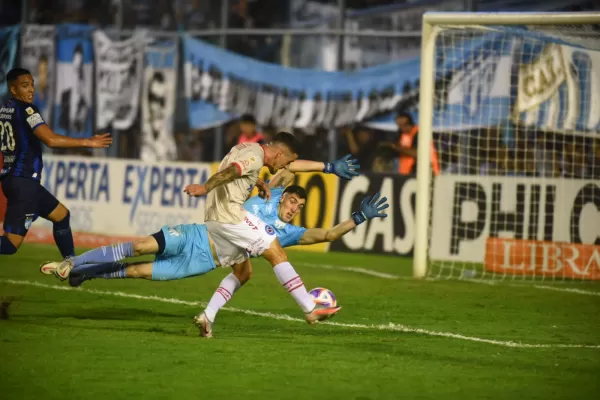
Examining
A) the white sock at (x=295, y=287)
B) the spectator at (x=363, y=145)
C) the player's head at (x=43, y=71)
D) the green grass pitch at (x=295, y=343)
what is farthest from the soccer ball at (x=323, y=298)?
the player's head at (x=43, y=71)

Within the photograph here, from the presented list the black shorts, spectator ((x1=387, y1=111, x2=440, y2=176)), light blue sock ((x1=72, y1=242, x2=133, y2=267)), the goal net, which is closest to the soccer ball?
light blue sock ((x1=72, y1=242, x2=133, y2=267))

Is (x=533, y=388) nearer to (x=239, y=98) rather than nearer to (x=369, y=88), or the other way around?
(x=369, y=88)

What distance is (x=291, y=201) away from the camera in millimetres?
11781

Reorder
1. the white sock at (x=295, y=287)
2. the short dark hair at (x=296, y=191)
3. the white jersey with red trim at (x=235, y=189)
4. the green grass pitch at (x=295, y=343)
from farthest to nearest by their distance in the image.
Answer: the short dark hair at (x=296, y=191)
the white sock at (x=295, y=287)
the white jersey with red trim at (x=235, y=189)
the green grass pitch at (x=295, y=343)

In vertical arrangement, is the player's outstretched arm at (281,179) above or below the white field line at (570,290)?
above

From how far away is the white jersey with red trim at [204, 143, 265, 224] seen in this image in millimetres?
9617

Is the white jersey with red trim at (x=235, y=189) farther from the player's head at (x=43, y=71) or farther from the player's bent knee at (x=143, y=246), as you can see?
the player's head at (x=43, y=71)

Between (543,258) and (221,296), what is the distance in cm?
727

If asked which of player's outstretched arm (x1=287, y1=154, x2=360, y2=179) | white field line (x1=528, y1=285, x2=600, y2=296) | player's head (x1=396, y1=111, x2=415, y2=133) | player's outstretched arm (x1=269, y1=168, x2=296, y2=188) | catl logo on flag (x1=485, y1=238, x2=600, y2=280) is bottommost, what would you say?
white field line (x1=528, y1=285, x2=600, y2=296)

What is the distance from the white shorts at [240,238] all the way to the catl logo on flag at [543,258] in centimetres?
695

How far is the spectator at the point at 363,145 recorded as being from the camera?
20.1 meters

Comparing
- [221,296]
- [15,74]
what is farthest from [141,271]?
[15,74]

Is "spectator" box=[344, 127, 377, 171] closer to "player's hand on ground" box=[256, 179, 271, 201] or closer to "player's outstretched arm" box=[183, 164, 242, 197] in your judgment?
"player's hand on ground" box=[256, 179, 271, 201]

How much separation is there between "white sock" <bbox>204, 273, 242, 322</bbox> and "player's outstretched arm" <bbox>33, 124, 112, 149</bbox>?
5.36 feet
